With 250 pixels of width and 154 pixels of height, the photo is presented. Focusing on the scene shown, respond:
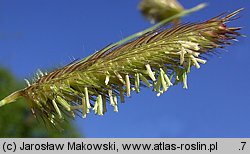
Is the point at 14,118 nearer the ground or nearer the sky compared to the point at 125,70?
nearer the sky

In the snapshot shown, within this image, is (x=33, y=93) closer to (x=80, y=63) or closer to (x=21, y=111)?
(x=80, y=63)

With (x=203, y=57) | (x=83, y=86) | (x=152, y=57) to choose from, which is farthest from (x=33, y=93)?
(x=203, y=57)

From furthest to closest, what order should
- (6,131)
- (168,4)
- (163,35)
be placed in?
1. (6,131)
2. (168,4)
3. (163,35)

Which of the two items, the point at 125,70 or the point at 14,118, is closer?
the point at 125,70

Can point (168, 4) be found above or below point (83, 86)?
above

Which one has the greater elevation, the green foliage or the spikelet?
the green foliage

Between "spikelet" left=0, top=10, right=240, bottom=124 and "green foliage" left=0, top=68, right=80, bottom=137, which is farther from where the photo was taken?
"green foliage" left=0, top=68, right=80, bottom=137

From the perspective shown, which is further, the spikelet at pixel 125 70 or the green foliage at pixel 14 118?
the green foliage at pixel 14 118

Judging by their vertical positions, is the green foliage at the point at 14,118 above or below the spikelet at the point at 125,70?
above
